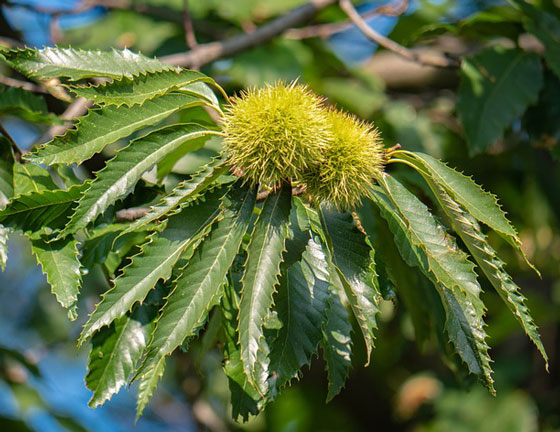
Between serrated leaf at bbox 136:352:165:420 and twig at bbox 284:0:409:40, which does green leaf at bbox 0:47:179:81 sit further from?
twig at bbox 284:0:409:40

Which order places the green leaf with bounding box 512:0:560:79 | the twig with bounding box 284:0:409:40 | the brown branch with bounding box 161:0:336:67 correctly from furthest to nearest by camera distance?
the twig with bounding box 284:0:409:40
the brown branch with bounding box 161:0:336:67
the green leaf with bounding box 512:0:560:79

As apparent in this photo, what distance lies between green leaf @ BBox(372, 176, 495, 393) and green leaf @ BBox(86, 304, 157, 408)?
0.51 m

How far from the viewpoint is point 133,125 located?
1.06 m

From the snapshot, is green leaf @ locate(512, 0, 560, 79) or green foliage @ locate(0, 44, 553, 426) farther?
green leaf @ locate(512, 0, 560, 79)

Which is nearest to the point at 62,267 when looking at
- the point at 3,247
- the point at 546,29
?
the point at 3,247

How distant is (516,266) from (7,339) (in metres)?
3.70

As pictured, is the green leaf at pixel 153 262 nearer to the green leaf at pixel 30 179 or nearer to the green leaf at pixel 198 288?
the green leaf at pixel 198 288

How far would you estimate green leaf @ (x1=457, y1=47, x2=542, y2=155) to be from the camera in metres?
1.86

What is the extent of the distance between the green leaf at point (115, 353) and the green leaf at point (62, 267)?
0.10 meters

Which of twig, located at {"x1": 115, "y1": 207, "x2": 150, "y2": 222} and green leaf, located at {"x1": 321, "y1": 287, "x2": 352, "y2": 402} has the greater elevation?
twig, located at {"x1": 115, "y1": 207, "x2": 150, "y2": 222}

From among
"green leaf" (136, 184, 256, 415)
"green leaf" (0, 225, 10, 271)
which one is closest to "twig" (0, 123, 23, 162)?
"green leaf" (0, 225, 10, 271)

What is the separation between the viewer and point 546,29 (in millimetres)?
1903

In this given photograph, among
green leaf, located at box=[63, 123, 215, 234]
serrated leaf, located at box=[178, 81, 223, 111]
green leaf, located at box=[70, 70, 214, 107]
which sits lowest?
green leaf, located at box=[63, 123, 215, 234]

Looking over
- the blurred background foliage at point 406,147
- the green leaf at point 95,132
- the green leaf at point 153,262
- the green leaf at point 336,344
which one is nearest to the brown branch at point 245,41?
the blurred background foliage at point 406,147
